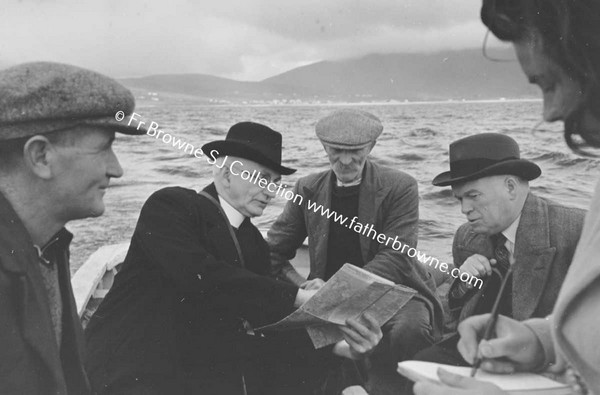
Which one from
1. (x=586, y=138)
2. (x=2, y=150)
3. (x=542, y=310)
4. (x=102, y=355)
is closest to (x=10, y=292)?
(x=2, y=150)

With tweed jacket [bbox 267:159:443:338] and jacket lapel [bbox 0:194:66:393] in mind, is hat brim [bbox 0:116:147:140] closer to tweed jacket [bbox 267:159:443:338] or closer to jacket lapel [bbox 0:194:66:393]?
jacket lapel [bbox 0:194:66:393]

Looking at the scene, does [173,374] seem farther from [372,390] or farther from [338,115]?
[338,115]

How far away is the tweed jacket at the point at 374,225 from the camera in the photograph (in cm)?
377

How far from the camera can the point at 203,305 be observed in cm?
265

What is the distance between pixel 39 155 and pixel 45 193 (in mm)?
109

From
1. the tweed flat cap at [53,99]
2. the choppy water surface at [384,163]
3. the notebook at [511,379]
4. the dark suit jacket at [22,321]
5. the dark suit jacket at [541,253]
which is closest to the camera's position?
the notebook at [511,379]

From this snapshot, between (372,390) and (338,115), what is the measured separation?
166cm

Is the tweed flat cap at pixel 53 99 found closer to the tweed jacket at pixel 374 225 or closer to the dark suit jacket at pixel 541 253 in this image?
the dark suit jacket at pixel 541 253

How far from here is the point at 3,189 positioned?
1.73 metres

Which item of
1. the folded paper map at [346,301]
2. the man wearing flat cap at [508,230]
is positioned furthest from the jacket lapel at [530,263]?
the folded paper map at [346,301]

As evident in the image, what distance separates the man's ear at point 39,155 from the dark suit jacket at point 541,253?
6.74 feet

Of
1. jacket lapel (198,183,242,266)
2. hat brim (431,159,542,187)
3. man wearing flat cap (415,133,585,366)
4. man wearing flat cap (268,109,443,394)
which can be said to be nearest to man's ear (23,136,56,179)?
jacket lapel (198,183,242,266)

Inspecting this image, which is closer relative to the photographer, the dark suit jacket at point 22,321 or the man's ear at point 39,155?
the dark suit jacket at point 22,321

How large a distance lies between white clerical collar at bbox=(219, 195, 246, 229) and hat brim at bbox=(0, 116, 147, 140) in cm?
99
